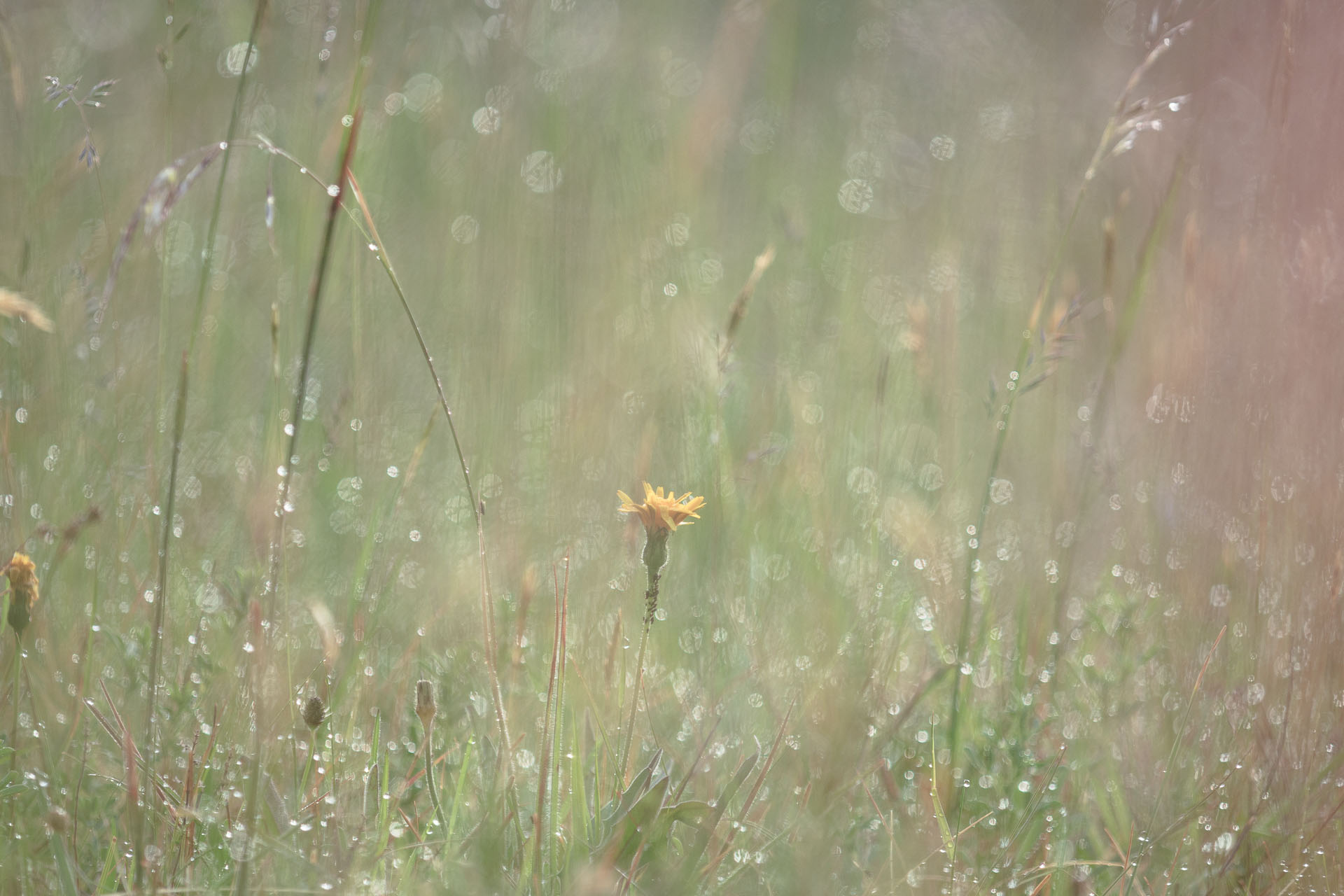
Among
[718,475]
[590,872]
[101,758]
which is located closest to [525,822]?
[590,872]

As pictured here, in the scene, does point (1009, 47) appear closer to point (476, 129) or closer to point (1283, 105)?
point (476, 129)

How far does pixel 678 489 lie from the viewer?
5.61 ft

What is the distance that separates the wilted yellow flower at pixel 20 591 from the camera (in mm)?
931

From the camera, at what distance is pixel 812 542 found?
5.23 feet

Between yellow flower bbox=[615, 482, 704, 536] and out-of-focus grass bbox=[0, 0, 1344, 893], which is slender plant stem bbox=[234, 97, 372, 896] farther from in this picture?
yellow flower bbox=[615, 482, 704, 536]

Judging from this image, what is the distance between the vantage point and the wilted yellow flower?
93 centimetres

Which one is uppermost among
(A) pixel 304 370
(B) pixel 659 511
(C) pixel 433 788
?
(A) pixel 304 370

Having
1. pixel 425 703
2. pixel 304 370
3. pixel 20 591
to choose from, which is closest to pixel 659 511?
pixel 425 703

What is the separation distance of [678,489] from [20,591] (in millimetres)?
995

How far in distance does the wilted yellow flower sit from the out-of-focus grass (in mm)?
56

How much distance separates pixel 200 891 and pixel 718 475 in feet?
2.88

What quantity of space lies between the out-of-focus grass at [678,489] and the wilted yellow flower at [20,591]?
6cm

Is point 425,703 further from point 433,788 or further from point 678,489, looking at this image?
point 678,489

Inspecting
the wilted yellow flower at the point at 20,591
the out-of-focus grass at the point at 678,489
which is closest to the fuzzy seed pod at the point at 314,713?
the out-of-focus grass at the point at 678,489
